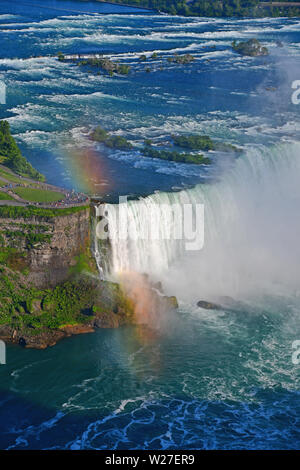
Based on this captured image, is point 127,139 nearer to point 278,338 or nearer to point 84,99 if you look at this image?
point 84,99

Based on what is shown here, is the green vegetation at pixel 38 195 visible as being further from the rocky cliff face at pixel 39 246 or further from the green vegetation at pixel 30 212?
the rocky cliff face at pixel 39 246

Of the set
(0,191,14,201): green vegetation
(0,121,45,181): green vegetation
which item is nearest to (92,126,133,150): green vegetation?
(0,121,45,181): green vegetation

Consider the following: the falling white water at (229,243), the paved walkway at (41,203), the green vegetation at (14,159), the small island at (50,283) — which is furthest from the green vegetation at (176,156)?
the small island at (50,283)

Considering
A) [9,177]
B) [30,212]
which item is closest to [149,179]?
[9,177]

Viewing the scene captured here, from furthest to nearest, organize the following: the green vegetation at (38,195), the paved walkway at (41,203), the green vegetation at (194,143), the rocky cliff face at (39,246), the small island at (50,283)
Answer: the green vegetation at (194,143) → the green vegetation at (38,195) → the paved walkway at (41,203) → the rocky cliff face at (39,246) → the small island at (50,283)

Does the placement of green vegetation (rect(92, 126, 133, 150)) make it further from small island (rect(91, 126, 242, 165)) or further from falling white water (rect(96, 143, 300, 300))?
falling white water (rect(96, 143, 300, 300))
